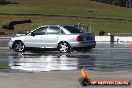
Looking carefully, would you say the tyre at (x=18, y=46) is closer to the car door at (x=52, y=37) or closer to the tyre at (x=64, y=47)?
the car door at (x=52, y=37)

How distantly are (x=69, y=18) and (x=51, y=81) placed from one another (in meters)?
106

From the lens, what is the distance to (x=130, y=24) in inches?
4397

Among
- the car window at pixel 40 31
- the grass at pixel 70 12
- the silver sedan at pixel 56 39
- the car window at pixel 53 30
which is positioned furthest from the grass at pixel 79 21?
the car window at pixel 53 30

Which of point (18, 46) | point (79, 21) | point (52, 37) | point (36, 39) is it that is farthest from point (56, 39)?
point (79, 21)

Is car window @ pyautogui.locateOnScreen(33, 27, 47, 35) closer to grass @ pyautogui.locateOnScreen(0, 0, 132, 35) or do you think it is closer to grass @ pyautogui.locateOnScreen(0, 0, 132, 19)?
grass @ pyautogui.locateOnScreen(0, 0, 132, 35)

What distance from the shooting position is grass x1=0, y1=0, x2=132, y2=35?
10503 centimetres

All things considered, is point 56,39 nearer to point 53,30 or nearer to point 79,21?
point 53,30

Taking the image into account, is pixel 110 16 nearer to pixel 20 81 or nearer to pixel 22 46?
pixel 22 46

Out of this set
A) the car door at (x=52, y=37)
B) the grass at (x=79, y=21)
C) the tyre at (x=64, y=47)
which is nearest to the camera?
the tyre at (x=64, y=47)

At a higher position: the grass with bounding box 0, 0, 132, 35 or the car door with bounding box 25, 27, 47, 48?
the grass with bounding box 0, 0, 132, 35

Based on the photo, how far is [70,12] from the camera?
5241 inches

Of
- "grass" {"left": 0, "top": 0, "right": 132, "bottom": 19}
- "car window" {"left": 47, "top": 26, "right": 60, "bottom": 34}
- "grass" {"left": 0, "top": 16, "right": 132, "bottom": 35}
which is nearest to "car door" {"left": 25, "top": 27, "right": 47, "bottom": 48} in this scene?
"car window" {"left": 47, "top": 26, "right": 60, "bottom": 34}

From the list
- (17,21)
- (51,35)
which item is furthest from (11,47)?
(17,21)

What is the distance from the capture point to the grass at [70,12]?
105025mm
